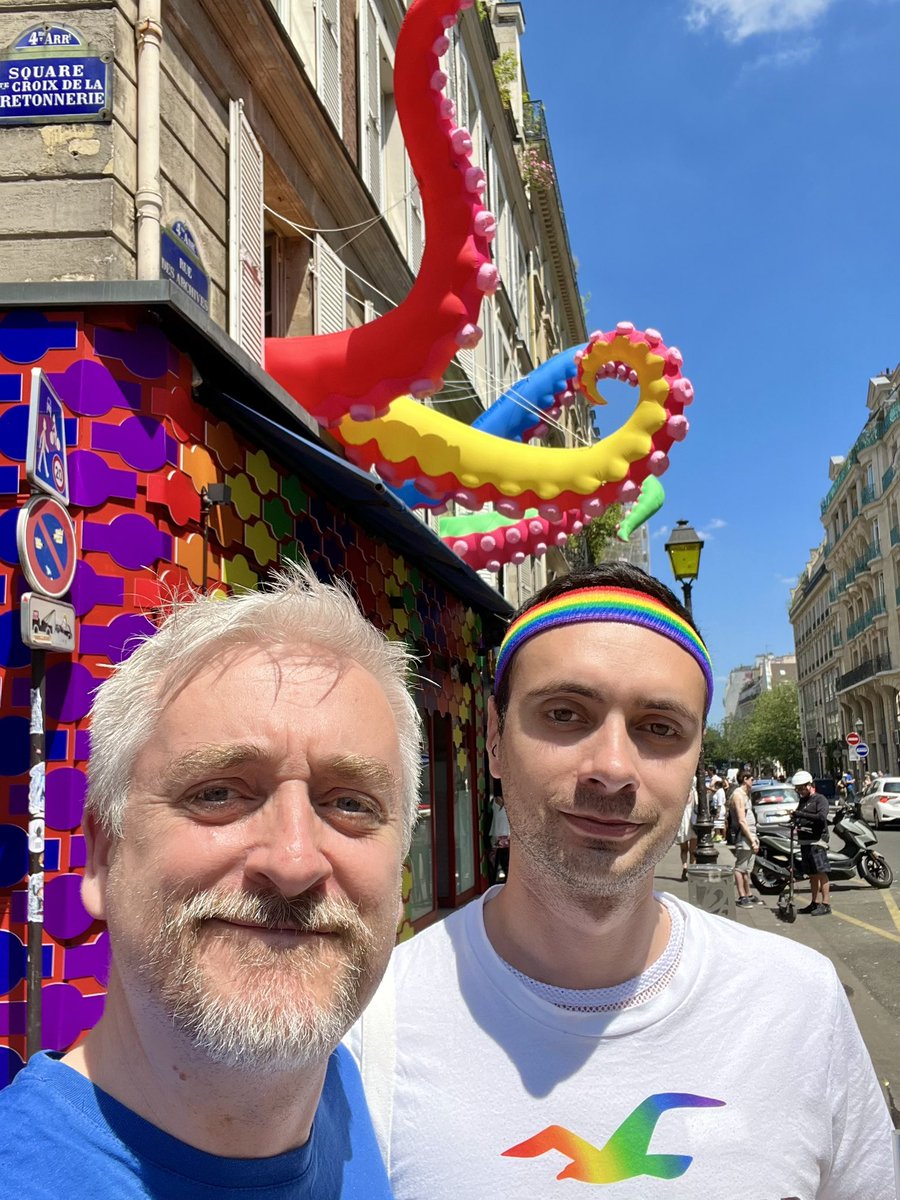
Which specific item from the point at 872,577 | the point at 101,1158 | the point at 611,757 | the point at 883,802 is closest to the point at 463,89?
the point at 611,757

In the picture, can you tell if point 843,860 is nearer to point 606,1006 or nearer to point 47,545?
point 47,545

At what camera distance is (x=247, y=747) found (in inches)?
46.1

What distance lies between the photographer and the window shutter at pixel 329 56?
28.8 ft

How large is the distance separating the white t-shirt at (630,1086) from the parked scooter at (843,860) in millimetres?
12740

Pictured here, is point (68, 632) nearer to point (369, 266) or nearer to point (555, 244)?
point (369, 266)

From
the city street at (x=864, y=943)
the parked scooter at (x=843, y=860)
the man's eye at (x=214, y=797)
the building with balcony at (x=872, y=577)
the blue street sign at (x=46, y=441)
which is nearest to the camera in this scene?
the man's eye at (x=214, y=797)

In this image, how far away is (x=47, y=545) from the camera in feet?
12.3

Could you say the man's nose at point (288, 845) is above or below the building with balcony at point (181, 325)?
below

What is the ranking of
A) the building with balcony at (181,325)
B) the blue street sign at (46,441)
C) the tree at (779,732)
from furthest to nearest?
the tree at (779,732), the building with balcony at (181,325), the blue street sign at (46,441)

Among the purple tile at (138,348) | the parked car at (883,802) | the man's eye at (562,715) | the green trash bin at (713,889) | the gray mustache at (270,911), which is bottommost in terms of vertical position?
the parked car at (883,802)

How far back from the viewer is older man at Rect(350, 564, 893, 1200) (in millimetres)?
1450

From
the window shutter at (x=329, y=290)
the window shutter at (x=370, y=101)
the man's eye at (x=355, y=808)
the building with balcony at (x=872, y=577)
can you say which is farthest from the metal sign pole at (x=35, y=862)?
the building with balcony at (x=872, y=577)

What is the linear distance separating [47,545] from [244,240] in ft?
12.8

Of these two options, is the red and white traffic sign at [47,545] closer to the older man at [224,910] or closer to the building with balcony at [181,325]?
the building with balcony at [181,325]
